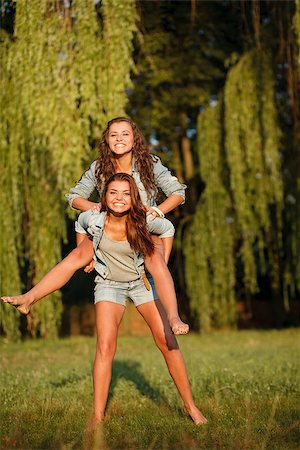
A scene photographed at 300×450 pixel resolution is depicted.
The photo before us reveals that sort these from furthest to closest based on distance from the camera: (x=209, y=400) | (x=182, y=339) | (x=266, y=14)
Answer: (x=182, y=339), (x=266, y=14), (x=209, y=400)

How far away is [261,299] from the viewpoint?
18.3 meters

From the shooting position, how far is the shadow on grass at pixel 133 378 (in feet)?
19.8

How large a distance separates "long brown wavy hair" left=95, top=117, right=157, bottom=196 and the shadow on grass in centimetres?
180

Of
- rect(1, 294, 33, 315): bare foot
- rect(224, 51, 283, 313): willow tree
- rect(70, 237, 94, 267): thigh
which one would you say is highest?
rect(224, 51, 283, 313): willow tree

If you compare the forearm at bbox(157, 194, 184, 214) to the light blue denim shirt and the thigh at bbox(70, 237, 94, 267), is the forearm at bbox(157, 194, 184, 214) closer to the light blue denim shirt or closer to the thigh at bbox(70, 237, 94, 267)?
the light blue denim shirt

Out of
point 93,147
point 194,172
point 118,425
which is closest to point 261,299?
point 194,172

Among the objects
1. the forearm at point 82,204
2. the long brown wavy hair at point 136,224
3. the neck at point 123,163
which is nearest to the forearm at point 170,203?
the long brown wavy hair at point 136,224

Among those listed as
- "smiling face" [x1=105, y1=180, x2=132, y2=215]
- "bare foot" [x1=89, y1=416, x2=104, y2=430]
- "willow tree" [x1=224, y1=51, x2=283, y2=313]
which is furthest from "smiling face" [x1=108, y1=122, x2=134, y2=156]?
"willow tree" [x1=224, y1=51, x2=283, y2=313]

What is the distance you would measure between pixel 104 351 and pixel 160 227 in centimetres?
82

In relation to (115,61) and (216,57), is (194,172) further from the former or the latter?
(115,61)

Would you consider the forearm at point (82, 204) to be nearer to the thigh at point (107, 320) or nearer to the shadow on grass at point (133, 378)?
the thigh at point (107, 320)

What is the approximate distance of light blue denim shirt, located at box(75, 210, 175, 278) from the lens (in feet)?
14.9

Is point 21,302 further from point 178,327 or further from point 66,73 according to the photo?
point 66,73

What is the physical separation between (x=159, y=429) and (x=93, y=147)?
593cm
